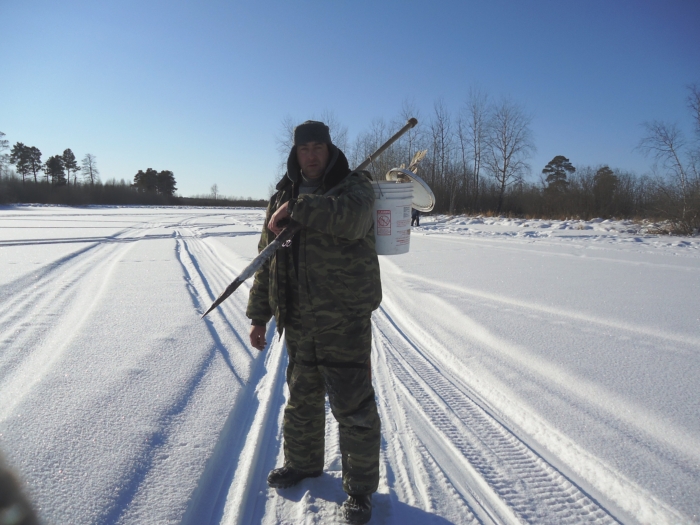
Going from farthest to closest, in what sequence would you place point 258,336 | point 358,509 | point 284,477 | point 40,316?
point 40,316, point 258,336, point 284,477, point 358,509

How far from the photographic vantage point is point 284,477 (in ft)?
6.87

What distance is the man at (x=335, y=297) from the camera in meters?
1.85

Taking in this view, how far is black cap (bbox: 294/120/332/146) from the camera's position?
6.33 ft

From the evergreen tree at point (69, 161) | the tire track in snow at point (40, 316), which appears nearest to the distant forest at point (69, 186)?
the evergreen tree at point (69, 161)

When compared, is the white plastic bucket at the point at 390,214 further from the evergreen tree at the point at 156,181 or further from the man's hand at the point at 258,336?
the evergreen tree at the point at 156,181

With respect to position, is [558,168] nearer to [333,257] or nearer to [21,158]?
[333,257]

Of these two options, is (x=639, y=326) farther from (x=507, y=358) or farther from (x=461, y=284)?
(x=461, y=284)

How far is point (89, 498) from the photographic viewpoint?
1.86 m

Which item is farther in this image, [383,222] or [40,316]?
[40,316]

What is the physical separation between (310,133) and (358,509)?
66.8 inches

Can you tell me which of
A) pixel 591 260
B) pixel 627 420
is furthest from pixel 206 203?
pixel 627 420

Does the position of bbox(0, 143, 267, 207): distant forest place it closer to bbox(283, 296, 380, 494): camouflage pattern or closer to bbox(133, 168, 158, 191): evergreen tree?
bbox(133, 168, 158, 191): evergreen tree

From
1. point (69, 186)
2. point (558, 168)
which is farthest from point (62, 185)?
point (558, 168)

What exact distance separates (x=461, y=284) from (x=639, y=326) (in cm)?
265
